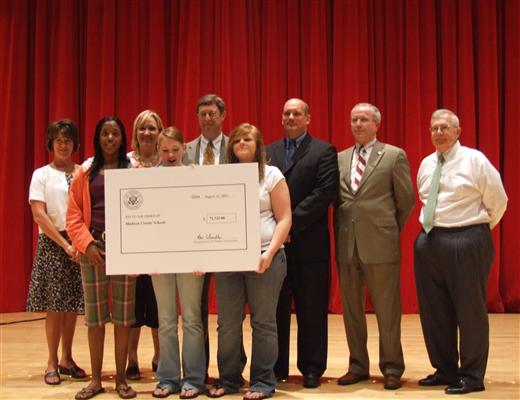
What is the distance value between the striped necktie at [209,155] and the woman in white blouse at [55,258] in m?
0.85

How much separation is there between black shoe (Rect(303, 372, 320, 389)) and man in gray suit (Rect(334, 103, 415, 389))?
0.15 m

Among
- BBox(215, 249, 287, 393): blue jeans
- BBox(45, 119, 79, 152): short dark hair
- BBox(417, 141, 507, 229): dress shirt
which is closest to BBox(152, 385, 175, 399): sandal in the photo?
BBox(215, 249, 287, 393): blue jeans

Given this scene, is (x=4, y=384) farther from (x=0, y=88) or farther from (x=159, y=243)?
(x=0, y=88)

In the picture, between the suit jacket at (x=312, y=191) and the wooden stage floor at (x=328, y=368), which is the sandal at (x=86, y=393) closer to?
the wooden stage floor at (x=328, y=368)

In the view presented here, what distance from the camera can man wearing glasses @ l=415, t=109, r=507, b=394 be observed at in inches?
135

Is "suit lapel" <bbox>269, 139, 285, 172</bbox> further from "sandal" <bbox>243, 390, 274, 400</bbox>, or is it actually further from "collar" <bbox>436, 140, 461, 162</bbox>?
"sandal" <bbox>243, 390, 274, 400</bbox>

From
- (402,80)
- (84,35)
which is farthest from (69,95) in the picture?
(402,80)

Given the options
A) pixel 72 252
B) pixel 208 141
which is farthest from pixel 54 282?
pixel 208 141

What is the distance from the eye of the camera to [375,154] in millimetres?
3637

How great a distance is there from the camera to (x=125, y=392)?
11.0ft

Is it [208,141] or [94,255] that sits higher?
[208,141]

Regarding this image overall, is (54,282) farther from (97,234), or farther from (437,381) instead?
(437,381)

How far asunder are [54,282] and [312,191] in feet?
5.22

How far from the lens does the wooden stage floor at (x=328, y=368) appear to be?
11.2 feet
